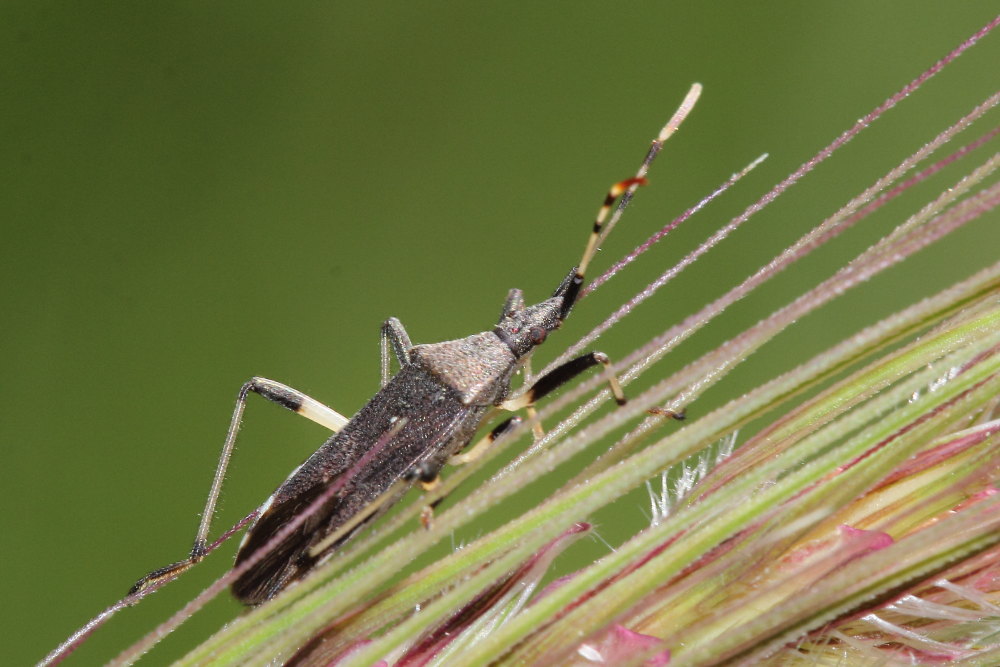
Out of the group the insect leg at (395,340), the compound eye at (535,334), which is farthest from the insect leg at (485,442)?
the insect leg at (395,340)

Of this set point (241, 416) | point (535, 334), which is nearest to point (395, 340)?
point (535, 334)

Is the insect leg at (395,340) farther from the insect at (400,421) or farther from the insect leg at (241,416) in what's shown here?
the insect leg at (241,416)

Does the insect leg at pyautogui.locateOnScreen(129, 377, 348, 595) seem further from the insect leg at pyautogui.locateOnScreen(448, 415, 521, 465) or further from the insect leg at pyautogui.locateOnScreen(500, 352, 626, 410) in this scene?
the insect leg at pyautogui.locateOnScreen(500, 352, 626, 410)

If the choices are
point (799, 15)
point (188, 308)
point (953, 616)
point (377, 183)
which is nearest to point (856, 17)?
point (799, 15)

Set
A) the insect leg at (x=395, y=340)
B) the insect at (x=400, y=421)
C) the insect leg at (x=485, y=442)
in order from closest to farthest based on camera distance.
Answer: the insect at (x=400, y=421), the insect leg at (x=485, y=442), the insect leg at (x=395, y=340)

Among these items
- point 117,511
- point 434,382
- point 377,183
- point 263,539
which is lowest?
point 263,539

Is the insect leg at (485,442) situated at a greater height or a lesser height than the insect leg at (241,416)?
lesser

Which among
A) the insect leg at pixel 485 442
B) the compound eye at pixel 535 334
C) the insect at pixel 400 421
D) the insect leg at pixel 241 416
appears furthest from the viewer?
the compound eye at pixel 535 334

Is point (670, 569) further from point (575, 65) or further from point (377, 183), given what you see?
point (575, 65)
